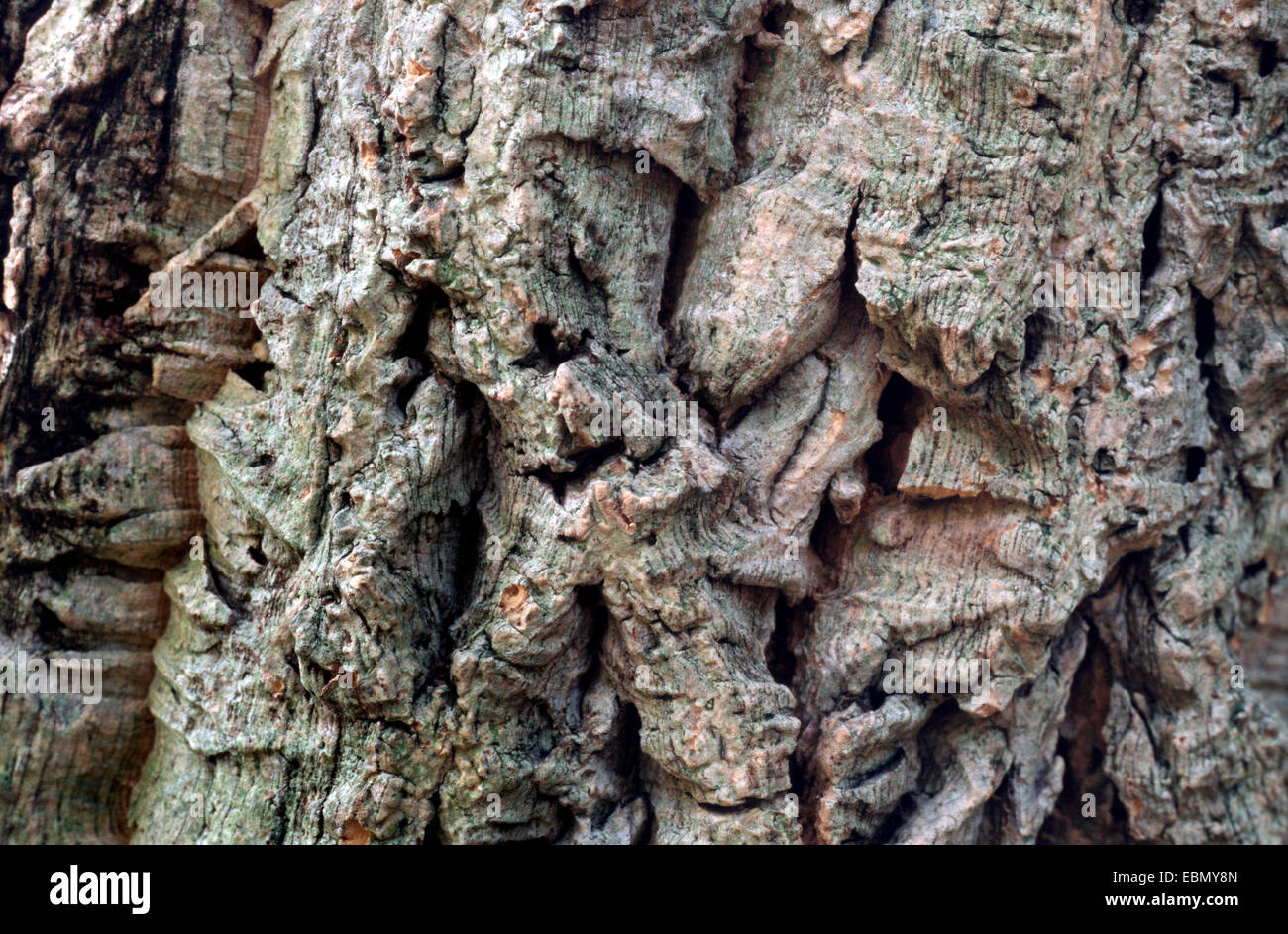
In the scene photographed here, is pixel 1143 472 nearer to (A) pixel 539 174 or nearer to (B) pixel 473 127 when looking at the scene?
(A) pixel 539 174

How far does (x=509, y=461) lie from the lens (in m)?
4.58

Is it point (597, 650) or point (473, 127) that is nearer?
point (473, 127)

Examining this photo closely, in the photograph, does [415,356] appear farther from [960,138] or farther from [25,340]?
[960,138]

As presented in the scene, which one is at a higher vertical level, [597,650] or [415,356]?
[415,356]

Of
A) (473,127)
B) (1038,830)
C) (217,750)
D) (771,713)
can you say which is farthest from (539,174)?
(1038,830)

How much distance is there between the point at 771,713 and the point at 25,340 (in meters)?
4.10

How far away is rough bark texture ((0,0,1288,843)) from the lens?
14.5 ft

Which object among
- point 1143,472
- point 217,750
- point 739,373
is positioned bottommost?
point 217,750

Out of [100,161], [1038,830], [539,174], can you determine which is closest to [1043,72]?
[539,174]

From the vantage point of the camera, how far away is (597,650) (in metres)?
4.70

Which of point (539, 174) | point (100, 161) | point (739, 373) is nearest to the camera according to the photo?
point (539, 174)

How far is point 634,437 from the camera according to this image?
4.36 meters

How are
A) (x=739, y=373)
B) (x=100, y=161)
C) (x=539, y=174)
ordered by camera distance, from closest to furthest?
(x=539, y=174)
(x=739, y=373)
(x=100, y=161)

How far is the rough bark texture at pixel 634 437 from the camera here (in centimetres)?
441
